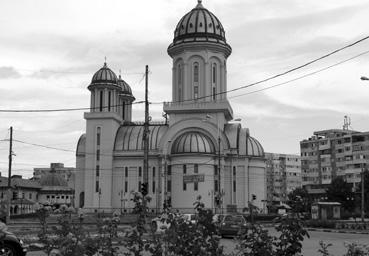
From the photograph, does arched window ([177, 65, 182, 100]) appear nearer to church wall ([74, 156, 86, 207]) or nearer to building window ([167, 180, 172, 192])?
building window ([167, 180, 172, 192])

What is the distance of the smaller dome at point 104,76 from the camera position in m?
75.9

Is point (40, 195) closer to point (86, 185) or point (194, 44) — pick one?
point (86, 185)

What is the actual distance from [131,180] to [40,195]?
56507 millimetres

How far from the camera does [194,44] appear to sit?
73000 millimetres

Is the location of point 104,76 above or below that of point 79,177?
above

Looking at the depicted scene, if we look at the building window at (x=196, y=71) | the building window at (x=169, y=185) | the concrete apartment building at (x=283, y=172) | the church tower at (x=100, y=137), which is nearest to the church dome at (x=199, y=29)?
the building window at (x=196, y=71)

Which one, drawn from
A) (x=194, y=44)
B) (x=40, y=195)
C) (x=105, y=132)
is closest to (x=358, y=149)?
(x=194, y=44)

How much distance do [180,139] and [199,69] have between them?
34.1ft

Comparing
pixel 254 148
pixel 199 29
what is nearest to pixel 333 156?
pixel 254 148

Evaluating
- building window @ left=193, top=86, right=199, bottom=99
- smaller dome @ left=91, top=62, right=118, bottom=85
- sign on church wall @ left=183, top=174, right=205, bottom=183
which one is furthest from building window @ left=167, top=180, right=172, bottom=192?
smaller dome @ left=91, top=62, right=118, bottom=85

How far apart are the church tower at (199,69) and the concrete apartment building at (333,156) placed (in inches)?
1373

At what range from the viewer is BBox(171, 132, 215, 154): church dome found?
66.5 m

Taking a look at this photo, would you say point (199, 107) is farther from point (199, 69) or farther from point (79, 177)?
point (79, 177)

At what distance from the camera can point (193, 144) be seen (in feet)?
219
